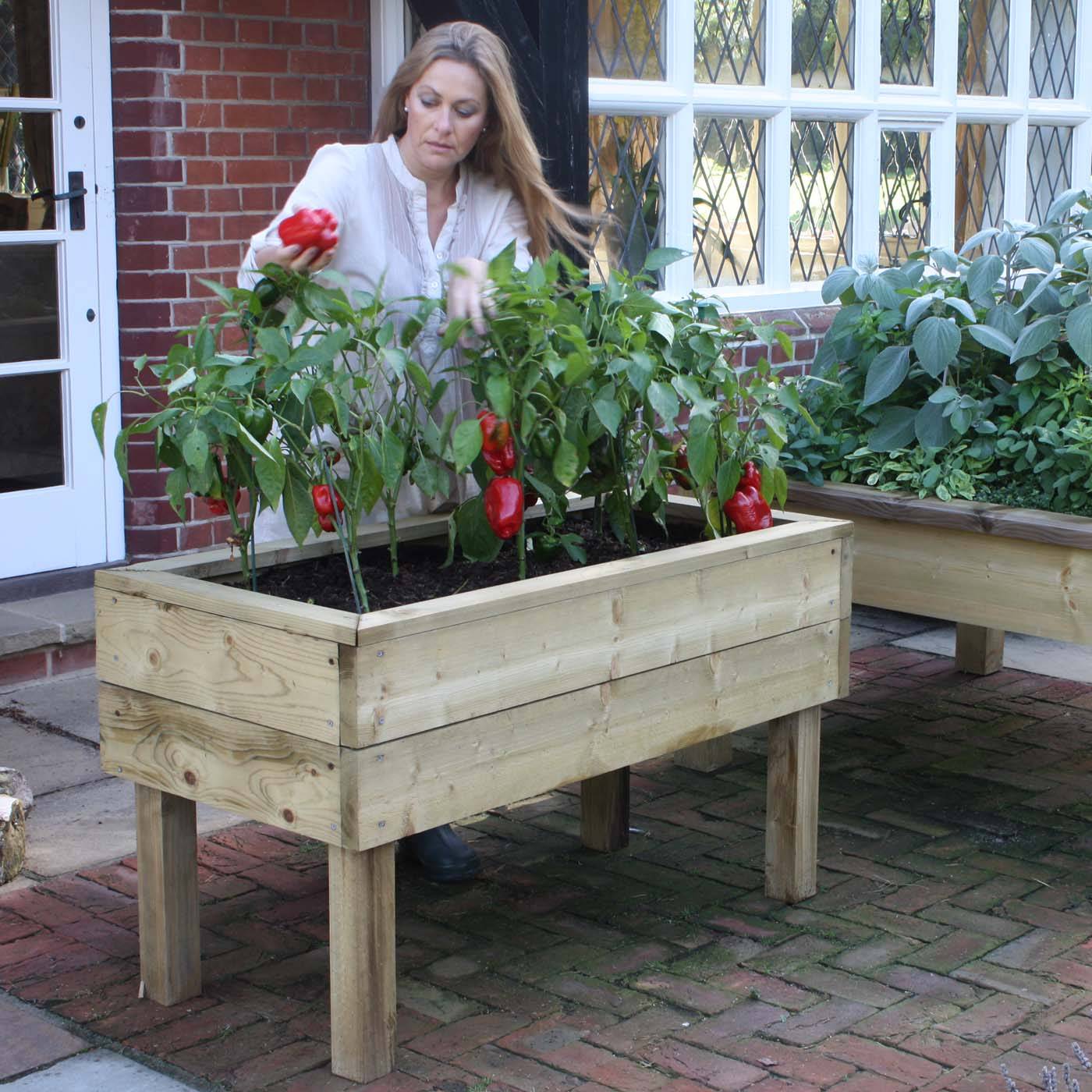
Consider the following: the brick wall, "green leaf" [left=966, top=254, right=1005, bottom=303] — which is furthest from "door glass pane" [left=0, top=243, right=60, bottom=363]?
"green leaf" [left=966, top=254, right=1005, bottom=303]

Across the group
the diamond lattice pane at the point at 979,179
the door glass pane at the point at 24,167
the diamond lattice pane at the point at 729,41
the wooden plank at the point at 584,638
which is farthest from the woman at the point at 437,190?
the diamond lattice pane at the point at 979,179

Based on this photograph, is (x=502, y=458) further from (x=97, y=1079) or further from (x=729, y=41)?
(x=729, y=41)

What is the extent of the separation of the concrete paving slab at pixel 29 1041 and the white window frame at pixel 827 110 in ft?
11.2

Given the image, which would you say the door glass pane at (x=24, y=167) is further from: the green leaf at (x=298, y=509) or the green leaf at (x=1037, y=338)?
the green leaf at (x=1037, y=338)

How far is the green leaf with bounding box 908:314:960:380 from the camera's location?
380 centimetres

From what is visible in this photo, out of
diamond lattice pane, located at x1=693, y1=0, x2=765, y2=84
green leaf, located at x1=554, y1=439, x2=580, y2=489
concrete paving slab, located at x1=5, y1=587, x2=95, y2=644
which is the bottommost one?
concrete paving slab, located at x1=5, y1=587, x2=95, y2=644

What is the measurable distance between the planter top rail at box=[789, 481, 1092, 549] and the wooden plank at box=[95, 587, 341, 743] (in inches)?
67.2

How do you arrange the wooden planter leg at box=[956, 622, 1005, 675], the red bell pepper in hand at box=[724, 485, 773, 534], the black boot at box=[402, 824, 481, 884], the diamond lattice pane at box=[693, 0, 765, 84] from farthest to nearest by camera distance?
1. the diamond lattice pane at box=[693, 0, 765, 84]
2. the wooden planter leg at box=[956, 622, 1005, 675]
3. the black boot at box=[402, 824, 481, 884]
4. the red bell pepper in hand at box=[724, 485, 773, 534]

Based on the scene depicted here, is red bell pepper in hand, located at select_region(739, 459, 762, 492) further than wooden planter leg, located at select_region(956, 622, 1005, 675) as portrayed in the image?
No

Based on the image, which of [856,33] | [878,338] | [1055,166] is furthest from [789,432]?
[1055,166]

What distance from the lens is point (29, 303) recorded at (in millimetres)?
4953

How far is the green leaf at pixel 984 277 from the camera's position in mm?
3957

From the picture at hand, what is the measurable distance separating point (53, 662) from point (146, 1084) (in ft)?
7.65

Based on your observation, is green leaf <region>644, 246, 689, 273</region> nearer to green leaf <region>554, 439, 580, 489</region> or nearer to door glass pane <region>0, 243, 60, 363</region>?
green leaf <region>554, 439, 580, 489</region>
